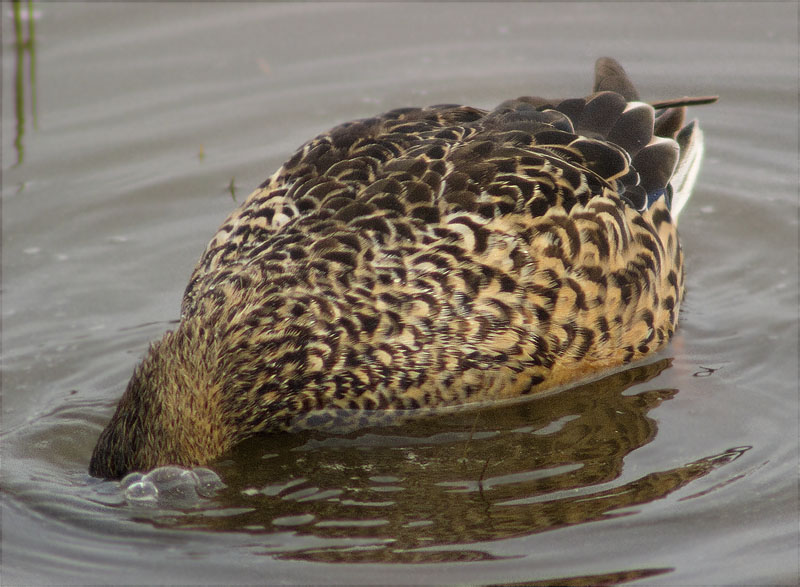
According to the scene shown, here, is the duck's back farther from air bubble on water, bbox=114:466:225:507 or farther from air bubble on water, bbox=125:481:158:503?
air bubble on water, bbox=125:481:158:503

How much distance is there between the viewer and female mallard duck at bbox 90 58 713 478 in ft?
21.8

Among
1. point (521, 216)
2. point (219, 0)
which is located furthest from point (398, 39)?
point (521, 216)

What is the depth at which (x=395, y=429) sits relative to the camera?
23.3 ft

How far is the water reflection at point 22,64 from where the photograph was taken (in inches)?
404

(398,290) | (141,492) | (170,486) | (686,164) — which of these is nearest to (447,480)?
(398,290)

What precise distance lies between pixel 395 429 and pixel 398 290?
0.87 m

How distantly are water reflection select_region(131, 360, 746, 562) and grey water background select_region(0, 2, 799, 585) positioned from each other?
2 cm

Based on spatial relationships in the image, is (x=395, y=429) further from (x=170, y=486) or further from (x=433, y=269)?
(x=170, y=486)

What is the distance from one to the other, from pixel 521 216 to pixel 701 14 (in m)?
5.21

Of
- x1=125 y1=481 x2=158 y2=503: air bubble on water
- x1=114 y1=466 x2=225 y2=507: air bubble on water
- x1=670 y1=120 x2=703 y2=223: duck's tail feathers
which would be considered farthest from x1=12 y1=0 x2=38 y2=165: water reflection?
x1=670 y1=120 x2=703 y2=223: duck's tail feathers

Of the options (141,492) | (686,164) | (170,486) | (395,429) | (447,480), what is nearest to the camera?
(141,492)

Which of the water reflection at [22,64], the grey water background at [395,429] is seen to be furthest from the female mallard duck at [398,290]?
the water reflection at [22,64]

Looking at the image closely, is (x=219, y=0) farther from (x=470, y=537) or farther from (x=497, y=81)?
(x=470, y=537)

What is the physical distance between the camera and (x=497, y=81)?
10.7m
